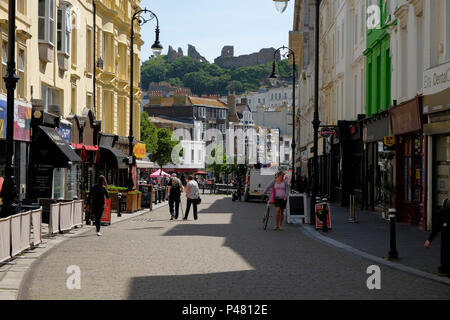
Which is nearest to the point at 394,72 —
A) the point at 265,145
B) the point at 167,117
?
the point at 167,117

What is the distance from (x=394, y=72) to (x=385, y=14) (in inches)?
138

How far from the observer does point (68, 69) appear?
105ft

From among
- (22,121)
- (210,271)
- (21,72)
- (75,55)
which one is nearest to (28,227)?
(210,271)

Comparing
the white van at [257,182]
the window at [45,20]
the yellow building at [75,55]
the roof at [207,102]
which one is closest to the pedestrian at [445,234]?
the yellow building at [75,55]

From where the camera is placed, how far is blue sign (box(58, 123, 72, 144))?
29.8 m

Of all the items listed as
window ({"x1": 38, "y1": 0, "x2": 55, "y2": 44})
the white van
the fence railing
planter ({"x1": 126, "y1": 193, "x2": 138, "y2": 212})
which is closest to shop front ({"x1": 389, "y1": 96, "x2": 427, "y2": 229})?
the fence railing

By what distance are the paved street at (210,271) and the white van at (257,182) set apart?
88.2ft

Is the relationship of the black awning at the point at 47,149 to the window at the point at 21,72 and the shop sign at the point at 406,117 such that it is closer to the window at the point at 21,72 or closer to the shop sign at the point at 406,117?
the window at the point at 21,72

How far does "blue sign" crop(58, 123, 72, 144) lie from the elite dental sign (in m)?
15.1

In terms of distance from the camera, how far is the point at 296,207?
24.4 metres

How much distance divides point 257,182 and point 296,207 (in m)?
22.1

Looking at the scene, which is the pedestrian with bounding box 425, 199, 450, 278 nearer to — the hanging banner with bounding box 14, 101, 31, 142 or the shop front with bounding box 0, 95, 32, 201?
the shop front with bounding box 0, 95, 32, 201
